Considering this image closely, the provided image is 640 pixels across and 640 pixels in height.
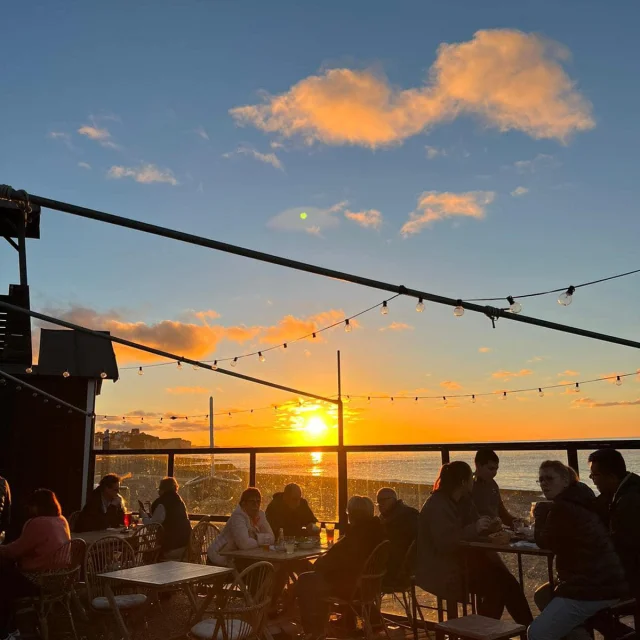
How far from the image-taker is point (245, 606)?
3926mm

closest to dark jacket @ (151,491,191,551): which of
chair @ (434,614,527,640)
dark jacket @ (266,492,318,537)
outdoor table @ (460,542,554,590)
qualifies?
dark jacket @ (266,492,318,537)

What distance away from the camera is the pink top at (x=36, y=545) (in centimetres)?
504

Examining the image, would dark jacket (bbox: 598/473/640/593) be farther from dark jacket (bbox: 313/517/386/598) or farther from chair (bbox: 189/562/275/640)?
chair (bbox: 189/562/275/640)

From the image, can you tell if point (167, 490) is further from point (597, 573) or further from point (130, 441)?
point (130, 441)

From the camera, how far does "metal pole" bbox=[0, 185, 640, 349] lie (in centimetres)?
256

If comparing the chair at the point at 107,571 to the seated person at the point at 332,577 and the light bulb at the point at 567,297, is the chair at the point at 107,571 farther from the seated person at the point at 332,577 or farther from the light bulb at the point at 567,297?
the light bulb at the point at 567,297

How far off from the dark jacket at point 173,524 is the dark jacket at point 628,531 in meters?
4.36

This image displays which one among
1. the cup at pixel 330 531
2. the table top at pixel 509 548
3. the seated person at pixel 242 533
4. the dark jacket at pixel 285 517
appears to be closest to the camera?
the table top at pixel 509 548

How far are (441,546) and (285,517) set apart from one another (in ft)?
7.46

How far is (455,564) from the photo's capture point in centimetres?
441

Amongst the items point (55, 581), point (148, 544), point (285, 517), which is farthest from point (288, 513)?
point (55, 581)

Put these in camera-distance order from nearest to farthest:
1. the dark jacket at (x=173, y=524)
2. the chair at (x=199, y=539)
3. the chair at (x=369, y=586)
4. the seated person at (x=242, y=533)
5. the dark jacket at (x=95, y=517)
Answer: the chair at (x=369, y=586) → the seated person at (x=242, y=533) → the chair at (x=199, y=539) → the dark jacket at (x=173, y=524) → the dark jacket at (x=95, y=517)

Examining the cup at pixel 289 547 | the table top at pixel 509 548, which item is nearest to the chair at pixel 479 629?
the table top at pixel 509 548

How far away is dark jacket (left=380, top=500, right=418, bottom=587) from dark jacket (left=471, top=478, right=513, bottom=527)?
539mm
